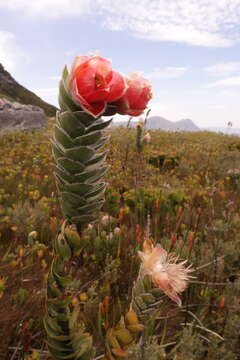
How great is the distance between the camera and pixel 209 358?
2.05 meters

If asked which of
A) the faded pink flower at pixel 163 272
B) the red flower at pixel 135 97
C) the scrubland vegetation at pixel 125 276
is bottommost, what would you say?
the scrubland vegetation at pixel 125 276

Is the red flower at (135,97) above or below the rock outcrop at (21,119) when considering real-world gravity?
above

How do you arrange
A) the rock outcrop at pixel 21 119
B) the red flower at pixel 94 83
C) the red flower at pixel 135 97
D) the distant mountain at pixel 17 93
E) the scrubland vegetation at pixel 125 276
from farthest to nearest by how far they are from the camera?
the distant mountain at pixel 17 93
the rock outcrop at pixel 21 119
the scrubland vegetation at pixel 125 276
the red flower at pixel 135 97
the red flower at pixel 94 83

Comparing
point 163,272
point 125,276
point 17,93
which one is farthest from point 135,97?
point 17,93

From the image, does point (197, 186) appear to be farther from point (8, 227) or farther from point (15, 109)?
point (15, 109)

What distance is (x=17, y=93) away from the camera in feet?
270

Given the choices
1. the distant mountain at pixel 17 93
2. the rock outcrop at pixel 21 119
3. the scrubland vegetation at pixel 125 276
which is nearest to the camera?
the scrubland vegetation at pixel 125 276

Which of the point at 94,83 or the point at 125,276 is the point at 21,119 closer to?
the point at 125,276

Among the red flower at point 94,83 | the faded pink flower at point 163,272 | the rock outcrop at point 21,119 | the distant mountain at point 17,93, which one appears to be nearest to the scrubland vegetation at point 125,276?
the faded pink flower at point 163,272

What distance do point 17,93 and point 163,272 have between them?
Answer: 3428 inches

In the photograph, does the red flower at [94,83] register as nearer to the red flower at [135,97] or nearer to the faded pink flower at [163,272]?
the red flower at [135,97]

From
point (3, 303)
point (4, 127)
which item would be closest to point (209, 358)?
point (3, 303)

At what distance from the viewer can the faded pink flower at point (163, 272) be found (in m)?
1.15

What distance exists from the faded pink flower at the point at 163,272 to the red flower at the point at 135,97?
48 cm
